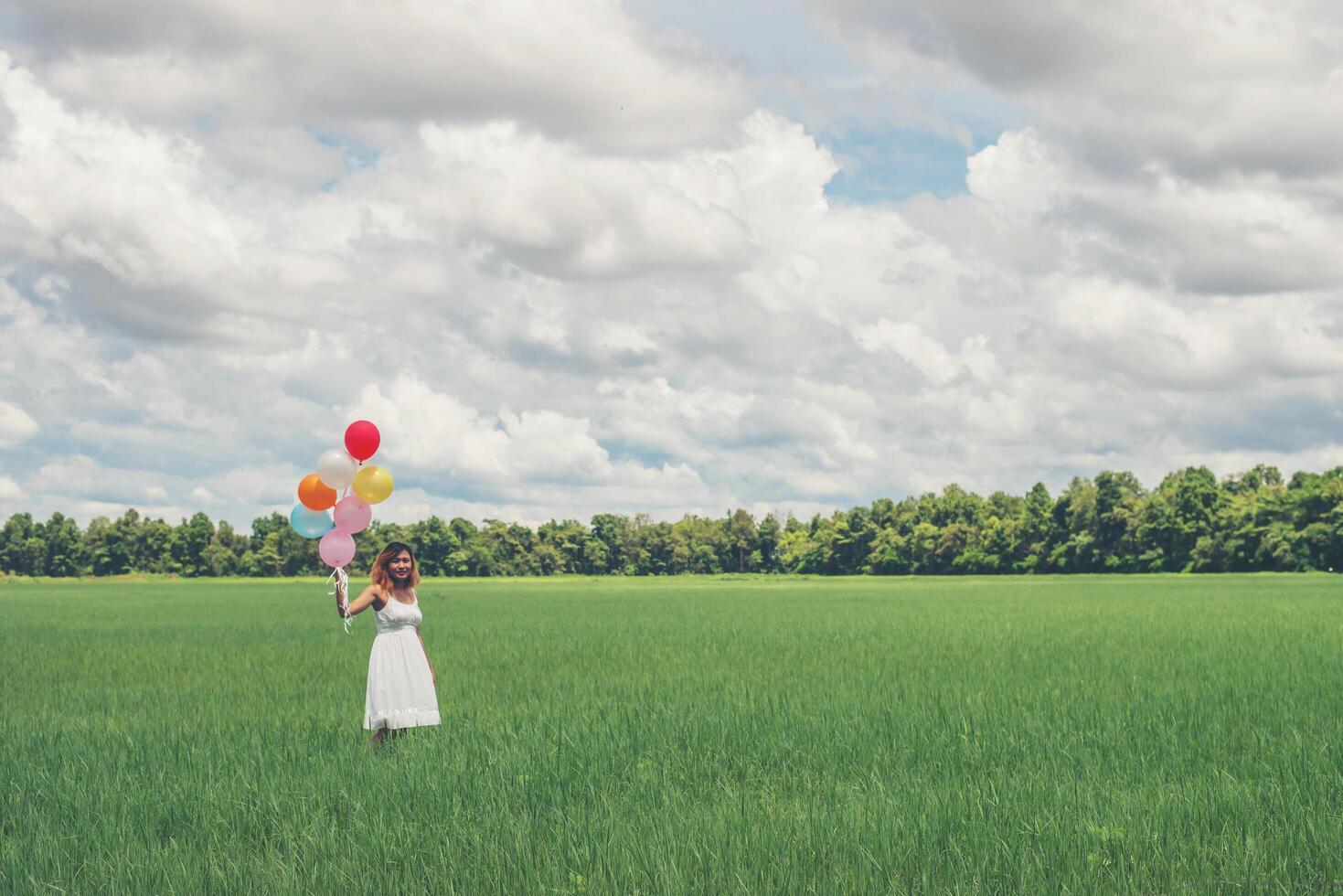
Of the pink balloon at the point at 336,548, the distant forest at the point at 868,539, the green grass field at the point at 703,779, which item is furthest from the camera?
the distant forest at the point at 868,539

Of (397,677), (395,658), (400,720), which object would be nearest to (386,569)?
(395,658)

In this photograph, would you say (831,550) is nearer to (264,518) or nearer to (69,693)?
(264,518)

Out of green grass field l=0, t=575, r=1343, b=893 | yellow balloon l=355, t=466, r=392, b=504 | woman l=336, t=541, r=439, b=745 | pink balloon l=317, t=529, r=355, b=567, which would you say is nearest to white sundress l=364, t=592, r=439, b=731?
woman l=336, t=541, r=439, b=745

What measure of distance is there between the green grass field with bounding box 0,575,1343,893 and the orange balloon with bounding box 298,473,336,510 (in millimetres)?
2301

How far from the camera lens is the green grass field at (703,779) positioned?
18.9 feet

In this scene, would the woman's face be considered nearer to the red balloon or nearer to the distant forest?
the red balloon

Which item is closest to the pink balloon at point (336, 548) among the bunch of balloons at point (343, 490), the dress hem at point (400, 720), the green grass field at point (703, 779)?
the bunch of balloons at point (343, 490)

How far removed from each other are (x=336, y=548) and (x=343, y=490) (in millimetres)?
659

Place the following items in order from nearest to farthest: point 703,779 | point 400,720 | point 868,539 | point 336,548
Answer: point 703,779, point 400,720, point 336,548, point 868,539

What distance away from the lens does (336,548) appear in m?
9.20

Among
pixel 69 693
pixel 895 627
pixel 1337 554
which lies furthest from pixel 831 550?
pixel 69 693

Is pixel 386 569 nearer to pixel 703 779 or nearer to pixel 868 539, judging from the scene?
pixel 703 779

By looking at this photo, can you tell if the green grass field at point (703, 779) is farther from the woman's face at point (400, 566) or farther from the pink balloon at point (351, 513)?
the pink balloon at point (351, 513)

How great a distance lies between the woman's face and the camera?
8.98 meters
